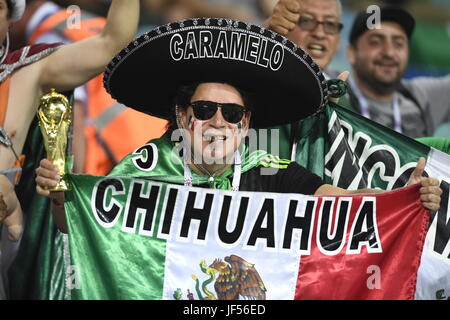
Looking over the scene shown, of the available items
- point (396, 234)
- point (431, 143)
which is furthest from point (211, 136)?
point (431, 143)

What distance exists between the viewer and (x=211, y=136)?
439 cm

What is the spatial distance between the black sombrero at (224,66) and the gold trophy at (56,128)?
17.4 inches

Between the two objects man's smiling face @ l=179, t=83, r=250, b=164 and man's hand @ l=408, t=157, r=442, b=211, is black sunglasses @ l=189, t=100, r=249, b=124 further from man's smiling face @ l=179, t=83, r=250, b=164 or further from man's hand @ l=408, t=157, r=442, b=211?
man's hand @ l=408, t=157, r=442, b=211

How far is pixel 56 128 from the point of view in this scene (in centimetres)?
421

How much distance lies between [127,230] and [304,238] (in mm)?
752

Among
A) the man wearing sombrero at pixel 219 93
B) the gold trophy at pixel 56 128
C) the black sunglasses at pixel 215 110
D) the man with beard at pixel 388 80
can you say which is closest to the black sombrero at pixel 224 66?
the man wearing sombrero at pixel 219 93

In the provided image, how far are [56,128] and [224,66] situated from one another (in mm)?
793

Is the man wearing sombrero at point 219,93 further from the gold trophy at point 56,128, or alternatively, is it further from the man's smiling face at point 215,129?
the gold trophy at point 56,128

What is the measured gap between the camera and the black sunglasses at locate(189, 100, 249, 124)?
14.4ft

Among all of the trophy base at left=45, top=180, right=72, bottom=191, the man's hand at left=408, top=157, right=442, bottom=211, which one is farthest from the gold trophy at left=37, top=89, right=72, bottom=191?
the man's hand at left=408, top=157, right=442, bottom=211

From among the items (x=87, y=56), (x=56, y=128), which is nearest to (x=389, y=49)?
(x=87, y=56)
